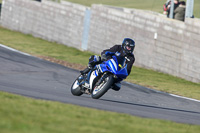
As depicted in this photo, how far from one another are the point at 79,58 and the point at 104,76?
10900 millimetres

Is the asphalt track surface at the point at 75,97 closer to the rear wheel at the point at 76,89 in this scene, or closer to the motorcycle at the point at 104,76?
the rear wheel at the point at 76,89

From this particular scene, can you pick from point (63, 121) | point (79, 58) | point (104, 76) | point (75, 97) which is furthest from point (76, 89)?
point (79, 58)

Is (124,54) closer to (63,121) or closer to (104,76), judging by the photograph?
(104,76)

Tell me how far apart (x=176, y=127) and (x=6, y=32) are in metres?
20.8

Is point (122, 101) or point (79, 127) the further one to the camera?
point (122, 101)

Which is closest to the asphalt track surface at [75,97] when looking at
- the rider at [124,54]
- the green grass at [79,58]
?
the rider at [124,54]

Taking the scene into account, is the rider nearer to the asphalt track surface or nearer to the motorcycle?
the motorcycle

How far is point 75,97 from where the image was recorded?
38.2 ft

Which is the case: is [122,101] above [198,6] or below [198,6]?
below

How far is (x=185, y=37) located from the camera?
18.6 meters

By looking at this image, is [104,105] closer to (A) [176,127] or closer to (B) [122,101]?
(B) [122,101]

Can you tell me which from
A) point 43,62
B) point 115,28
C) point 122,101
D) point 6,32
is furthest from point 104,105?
point 6,32

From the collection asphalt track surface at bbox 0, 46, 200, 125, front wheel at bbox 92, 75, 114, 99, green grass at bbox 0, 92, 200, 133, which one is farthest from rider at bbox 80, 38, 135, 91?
green grass at bbox 0, 92, 200, 133

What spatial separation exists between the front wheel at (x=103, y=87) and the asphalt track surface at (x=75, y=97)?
232 millimetres
